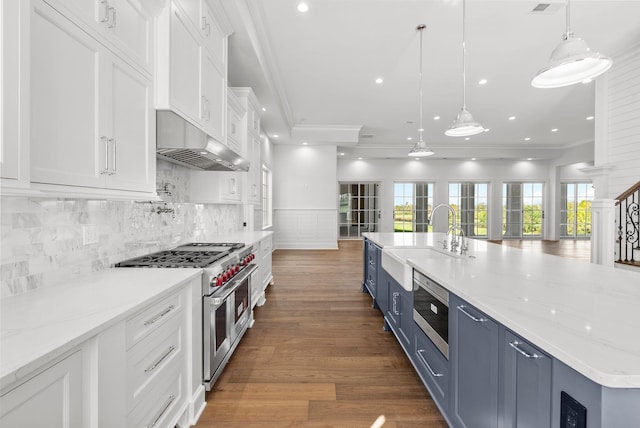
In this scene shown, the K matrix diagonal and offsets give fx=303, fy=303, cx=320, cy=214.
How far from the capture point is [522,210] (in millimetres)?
10898

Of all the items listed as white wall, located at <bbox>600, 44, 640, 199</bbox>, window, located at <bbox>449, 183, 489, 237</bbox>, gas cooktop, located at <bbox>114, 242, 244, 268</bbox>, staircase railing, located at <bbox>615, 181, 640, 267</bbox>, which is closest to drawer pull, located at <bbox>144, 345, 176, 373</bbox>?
gas cooktop, located at <bbox>114, 242, 244, 268</bbox>

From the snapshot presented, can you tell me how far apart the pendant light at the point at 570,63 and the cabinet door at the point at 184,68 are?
230 centimetres

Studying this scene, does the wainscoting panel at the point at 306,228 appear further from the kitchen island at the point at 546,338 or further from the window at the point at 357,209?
the kitchen island at the point at 546,338

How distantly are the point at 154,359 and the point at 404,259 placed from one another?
1.59 metres

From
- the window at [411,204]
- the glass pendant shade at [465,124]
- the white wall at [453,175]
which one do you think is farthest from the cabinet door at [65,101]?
the window at [411,204]

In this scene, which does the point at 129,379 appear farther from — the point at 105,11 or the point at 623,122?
the point at 623,122

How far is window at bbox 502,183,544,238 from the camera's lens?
10891 mm

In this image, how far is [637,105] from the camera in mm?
4199

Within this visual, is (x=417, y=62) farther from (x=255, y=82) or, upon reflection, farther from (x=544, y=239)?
(x=544, y=239)

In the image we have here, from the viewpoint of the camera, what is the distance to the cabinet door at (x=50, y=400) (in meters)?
0.74

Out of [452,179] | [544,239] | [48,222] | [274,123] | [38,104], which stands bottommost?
[544,239]

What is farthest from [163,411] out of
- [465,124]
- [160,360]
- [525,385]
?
[465,124]

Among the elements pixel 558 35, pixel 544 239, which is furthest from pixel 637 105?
pixel 544 239

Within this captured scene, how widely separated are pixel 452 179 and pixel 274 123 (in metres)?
7.20
